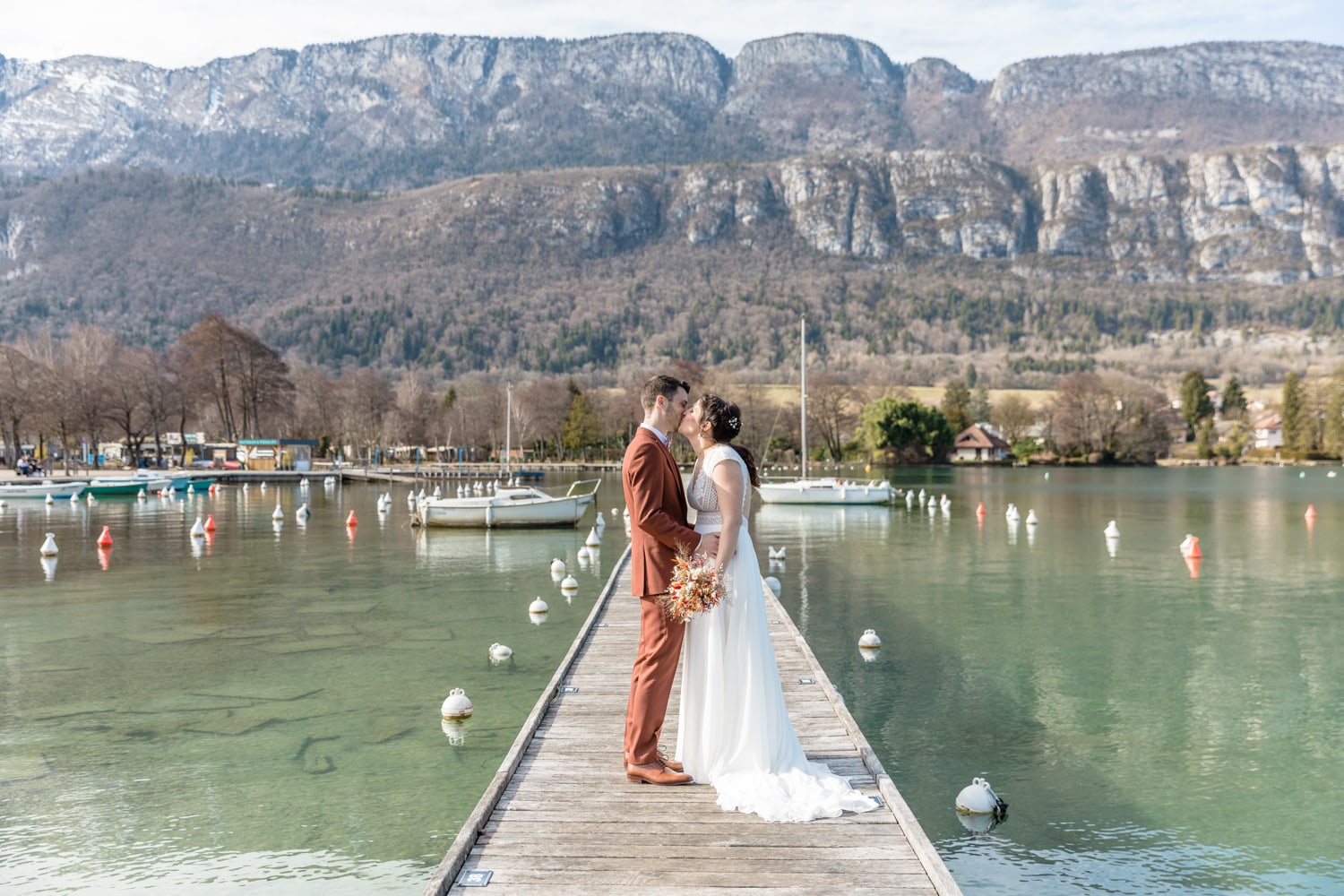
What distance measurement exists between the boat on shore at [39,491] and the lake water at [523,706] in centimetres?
2967

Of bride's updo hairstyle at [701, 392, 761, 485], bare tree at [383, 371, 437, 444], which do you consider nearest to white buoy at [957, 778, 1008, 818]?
bride's updo hairstyle at [701, 392, 761, 485]

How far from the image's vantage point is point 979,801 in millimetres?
9469

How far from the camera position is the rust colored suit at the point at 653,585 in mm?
7156

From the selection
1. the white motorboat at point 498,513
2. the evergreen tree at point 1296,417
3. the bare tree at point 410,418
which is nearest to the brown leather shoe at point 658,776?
the white motorboat at point 498,513

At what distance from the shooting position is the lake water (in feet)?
29.2

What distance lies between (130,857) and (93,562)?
24.7 meters

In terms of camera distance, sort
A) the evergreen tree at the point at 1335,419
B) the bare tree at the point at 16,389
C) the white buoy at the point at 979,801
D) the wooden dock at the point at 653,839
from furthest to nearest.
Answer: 1. the evergreen tree at the point at 1335,419
2. the bare tree at the point at 16,389
3. the white buoy at the point at 979,801
4. the wooden dock at the point at 653,839

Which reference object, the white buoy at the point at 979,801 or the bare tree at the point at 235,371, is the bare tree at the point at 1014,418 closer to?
the bare tree at the point at 235,371

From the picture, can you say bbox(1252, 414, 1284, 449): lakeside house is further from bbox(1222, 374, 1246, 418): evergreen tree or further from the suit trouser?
the suit trouser

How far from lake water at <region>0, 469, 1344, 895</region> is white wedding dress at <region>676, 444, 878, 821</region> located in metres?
2.19

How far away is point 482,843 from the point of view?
6.33m

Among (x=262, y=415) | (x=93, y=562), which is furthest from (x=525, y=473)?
(x=93, y=562)

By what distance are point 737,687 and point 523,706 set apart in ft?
23.0

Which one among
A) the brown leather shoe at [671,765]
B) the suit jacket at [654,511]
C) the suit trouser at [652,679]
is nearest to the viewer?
the suit jacket at [654,511]
